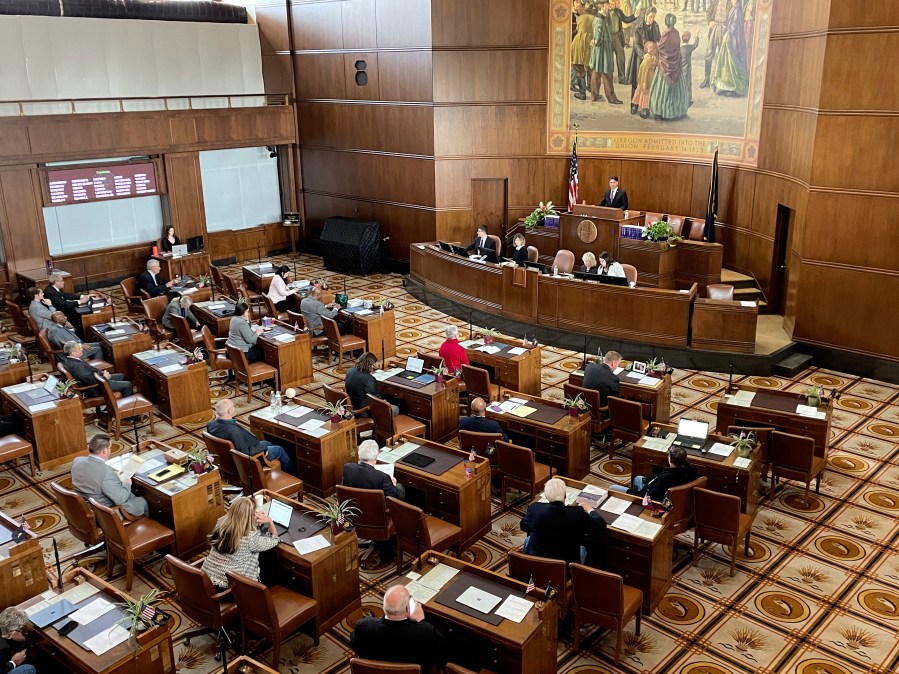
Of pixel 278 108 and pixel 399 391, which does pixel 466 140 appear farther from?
pixel 399 391

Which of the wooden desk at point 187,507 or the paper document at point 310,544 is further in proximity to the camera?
the wooden desk at point 187,507

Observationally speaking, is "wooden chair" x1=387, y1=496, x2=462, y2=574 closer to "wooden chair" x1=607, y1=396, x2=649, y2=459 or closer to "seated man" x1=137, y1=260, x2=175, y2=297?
"wooden chair" x1=607, y1=396, x2=649, y2=459

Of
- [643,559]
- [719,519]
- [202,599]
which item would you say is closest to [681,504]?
[719,519]

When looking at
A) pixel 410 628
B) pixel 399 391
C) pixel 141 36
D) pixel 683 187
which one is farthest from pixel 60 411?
pixel 683 187

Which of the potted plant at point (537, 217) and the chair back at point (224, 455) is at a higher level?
the potted plant at point (537, 217)

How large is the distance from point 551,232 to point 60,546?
1076 centimetres

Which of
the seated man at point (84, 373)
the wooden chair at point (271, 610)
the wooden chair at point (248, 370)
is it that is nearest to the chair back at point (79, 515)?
the wooden chair at point (271, 610)

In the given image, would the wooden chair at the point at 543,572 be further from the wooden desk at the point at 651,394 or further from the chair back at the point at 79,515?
the wooden desk at the point at 651,394

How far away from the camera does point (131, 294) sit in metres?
14.1

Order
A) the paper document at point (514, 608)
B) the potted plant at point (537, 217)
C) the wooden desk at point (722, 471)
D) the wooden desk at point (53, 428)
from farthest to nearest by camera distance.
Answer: the potted plant at point (537, 217)
the wooden desk at point (53, 428)
the wooden desk at point (722, 471)
the paper document at point (514, 608)

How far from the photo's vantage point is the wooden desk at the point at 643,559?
603cm

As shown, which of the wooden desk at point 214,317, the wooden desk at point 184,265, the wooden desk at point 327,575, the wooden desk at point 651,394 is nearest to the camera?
the wooden desk at point 327,575

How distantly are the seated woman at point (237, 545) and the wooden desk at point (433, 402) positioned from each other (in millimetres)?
3449

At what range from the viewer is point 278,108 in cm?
1841
